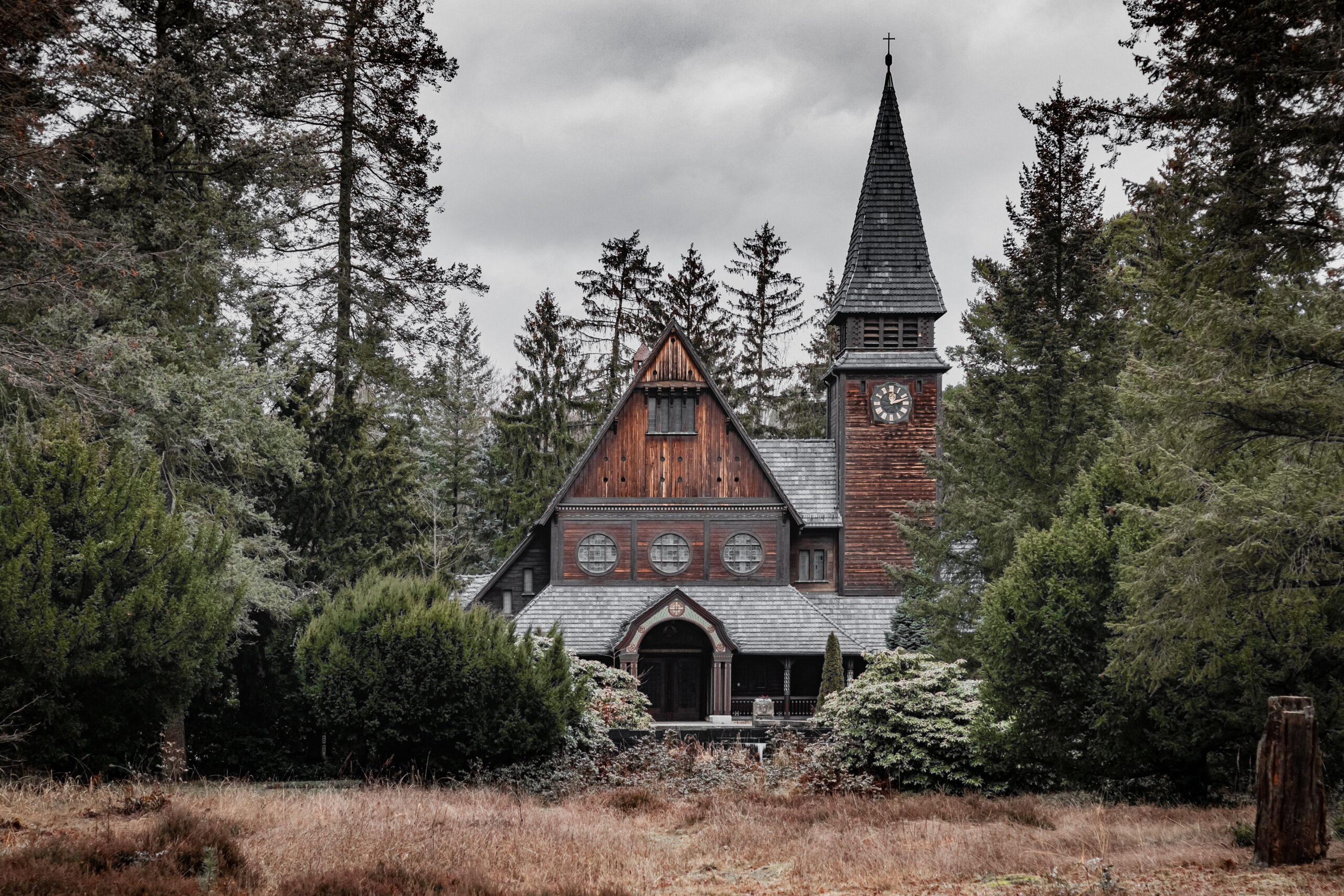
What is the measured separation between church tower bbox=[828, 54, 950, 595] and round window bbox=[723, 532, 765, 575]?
255 centimetres

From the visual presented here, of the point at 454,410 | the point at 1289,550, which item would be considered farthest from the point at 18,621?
the point at 454,410

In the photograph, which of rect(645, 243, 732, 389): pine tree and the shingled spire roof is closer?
the shingled spire roof

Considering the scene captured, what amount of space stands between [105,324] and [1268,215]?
16.7m

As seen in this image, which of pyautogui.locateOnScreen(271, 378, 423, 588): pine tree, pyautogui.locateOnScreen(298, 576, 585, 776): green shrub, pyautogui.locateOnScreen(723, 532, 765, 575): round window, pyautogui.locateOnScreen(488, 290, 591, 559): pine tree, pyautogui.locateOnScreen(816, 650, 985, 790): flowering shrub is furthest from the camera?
pyautogui.locateOnScreen(488, 290, 591, 559): pine tree

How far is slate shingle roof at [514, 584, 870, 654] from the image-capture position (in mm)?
27500

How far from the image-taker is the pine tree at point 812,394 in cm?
4741

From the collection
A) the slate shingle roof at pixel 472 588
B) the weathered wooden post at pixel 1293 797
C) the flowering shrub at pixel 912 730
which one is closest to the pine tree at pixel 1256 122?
→ the weathered wooden post at pixel 1293 797

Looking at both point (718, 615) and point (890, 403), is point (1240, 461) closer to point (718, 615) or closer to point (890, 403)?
point (718, 615)

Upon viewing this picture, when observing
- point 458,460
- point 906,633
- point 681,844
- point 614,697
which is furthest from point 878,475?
point 458,460

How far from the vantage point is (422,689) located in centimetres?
1545

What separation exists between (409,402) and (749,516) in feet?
33.2

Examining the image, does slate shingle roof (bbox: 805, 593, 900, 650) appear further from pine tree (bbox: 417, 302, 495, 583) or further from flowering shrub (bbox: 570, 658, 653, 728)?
pine tree (bbox: 417, 302, 495, 583)

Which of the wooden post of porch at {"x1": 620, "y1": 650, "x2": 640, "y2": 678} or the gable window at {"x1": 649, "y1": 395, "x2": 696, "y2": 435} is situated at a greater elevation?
the gable window at {"x1": 649, "y1": 395, "x2": 696, "y2": 435}

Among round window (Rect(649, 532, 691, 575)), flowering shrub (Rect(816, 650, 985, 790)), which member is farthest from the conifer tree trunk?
flowering shrub (Rect(816, 650, 985, 790))
